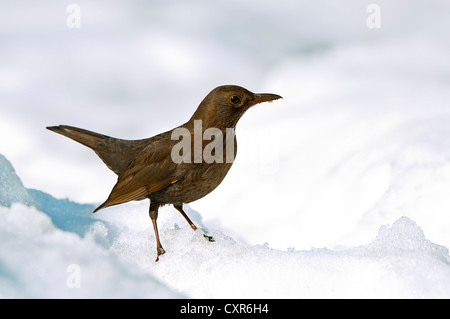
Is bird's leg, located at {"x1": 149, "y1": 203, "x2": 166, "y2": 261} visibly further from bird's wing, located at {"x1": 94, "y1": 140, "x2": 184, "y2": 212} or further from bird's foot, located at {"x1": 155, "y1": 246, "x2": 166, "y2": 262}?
bird's wing, located at {"x1": 94, "y1": 140, "x2": 184, "y2": 212}

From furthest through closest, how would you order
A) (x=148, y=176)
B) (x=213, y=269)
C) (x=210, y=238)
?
(x=210, y=238) → (x=148, y=176) → (x=213, y=269)

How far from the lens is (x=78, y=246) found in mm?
3834

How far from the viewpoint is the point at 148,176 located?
4.96 meters

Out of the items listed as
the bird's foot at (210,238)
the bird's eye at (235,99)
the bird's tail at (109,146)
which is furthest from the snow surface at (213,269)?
the bird's eye at (235,99)

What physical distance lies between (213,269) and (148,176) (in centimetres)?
107

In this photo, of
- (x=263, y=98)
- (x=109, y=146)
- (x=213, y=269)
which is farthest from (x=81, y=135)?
(x=213, y=269)

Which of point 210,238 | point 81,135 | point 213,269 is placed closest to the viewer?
point 213,269

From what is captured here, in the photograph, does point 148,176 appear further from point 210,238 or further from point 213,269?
point 213,269

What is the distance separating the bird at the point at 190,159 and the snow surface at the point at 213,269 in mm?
512

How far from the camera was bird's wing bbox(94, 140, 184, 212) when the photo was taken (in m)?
4.89

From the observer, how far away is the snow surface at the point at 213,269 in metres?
3.69
